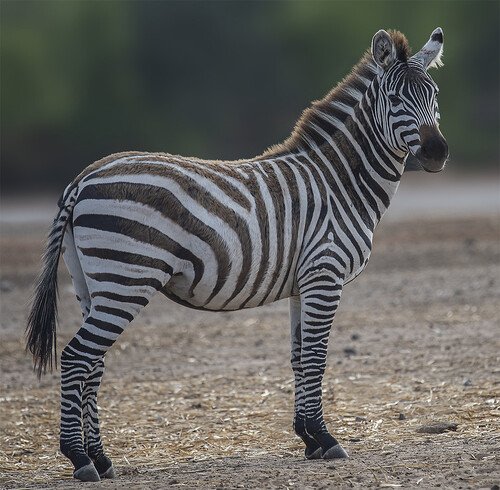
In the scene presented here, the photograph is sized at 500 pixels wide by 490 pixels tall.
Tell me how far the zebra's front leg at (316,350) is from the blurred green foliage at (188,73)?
973 inches

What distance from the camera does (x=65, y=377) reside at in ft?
16.4

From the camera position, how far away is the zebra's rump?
4.95 m

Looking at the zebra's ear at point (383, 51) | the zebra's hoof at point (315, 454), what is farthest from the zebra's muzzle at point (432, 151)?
the zebra's hoof at point (315, 454)

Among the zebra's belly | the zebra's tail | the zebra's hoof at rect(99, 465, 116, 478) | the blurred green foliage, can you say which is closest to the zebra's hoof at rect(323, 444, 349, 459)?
the zebra's belly

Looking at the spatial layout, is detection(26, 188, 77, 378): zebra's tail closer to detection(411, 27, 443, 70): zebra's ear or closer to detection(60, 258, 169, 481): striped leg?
detection(60, 258, 169, 481): striped leg

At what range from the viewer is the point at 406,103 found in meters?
5.54

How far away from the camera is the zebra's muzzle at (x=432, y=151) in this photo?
534cm

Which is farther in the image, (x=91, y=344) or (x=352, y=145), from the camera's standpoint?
(x=352, y=145)

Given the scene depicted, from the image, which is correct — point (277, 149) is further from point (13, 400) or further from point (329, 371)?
point (13, 400)

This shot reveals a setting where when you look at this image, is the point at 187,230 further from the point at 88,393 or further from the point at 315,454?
the point at 315,454

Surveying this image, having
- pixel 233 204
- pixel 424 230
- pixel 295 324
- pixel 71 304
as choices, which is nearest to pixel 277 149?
pixel 233 204

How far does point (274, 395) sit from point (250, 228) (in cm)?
214

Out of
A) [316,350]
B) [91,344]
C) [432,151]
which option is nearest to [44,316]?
[91,344]

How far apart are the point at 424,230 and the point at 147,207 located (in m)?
11.6
